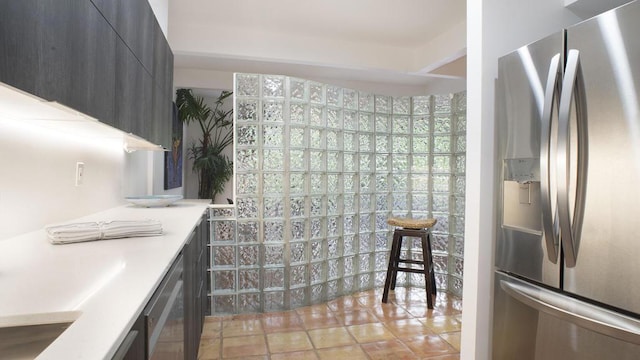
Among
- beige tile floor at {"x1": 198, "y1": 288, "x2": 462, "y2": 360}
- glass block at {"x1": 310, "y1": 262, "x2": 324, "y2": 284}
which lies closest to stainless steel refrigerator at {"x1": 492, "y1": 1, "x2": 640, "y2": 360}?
beige tile floor at {"x1": 198, "y1": 288, "x2": 462, "y2": 360}

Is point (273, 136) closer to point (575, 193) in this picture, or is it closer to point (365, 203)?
point (365, 203)

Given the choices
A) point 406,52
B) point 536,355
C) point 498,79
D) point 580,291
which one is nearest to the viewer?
point 580,291

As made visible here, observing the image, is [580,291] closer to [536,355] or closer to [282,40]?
[536,355]

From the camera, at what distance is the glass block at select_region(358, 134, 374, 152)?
3.59m

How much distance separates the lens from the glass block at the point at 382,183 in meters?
3.73

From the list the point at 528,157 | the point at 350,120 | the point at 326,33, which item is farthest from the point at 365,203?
the point at 528,157

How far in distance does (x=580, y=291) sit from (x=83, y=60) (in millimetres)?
1786

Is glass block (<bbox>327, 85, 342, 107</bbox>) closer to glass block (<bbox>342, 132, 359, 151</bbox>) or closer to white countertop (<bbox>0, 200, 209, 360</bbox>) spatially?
glass block (<bbox>342, 132, 359, 151</bbox>)

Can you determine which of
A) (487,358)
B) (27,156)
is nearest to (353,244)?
(487,358)

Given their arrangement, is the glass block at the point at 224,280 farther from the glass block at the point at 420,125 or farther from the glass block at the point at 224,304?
the glass block at the point at 420,125

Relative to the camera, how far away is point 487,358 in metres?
1.70

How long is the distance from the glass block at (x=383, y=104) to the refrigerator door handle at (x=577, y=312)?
2.49 metres

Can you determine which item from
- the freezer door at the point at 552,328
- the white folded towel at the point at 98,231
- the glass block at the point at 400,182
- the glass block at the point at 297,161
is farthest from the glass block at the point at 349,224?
the white folded towel at the point at 98,231

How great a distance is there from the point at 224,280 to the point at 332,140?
5.09 feet
